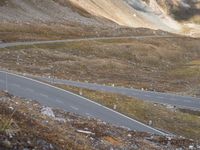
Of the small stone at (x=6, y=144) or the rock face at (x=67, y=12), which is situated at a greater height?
the rock face at (x=67, y=12)

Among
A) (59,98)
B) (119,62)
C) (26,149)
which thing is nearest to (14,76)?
(59,98)

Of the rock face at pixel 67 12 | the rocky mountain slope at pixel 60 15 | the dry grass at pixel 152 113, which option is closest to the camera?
the dry grass at pixel 152 113

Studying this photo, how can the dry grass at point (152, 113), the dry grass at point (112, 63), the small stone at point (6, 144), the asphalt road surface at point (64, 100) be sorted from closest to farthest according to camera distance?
the small stone at point (6, 144), the asphalt road surface at point (64, 100), the dry grass at point (152, 113), the dry grass at point (112, 63)

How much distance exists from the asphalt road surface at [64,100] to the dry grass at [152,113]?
265 centimetres

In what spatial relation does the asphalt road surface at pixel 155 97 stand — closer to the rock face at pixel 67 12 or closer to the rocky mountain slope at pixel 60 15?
the rocky mountain slope at pixel 60 15

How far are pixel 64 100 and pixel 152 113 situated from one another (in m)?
9.69

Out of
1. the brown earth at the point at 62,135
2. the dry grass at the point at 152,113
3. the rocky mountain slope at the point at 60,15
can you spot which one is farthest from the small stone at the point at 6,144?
the rocky mountain slope at the point at 60,15

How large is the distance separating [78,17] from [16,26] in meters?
42.3

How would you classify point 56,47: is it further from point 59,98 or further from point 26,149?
point 26,149

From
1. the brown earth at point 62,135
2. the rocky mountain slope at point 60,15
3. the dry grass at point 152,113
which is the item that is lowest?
the dry grass at point 152,113

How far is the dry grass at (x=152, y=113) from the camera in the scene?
130 feet

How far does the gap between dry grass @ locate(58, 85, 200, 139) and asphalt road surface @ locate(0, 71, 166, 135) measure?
2.65 meters

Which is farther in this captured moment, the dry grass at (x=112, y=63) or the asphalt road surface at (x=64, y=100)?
the dry grass at (x=112, y=63)

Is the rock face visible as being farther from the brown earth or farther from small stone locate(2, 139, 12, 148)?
small stone locate(2, 139, 12, 148)
